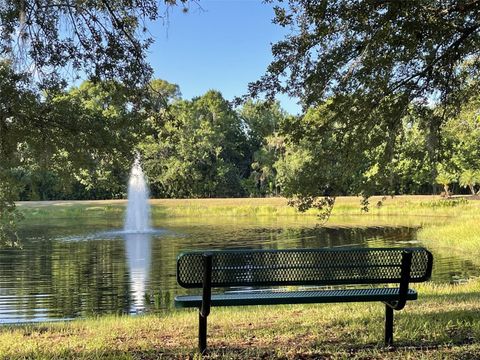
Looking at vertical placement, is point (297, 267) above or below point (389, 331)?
above

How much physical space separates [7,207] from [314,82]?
697 centimetres

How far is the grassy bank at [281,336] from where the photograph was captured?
14.4 ft

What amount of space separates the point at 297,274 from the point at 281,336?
0.73 m

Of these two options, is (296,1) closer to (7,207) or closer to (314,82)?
(314,82)

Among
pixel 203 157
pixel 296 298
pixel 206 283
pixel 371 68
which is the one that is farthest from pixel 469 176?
pixel 206 283

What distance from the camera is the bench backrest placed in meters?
4.61

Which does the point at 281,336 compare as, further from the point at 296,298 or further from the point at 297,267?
the point at 297,267

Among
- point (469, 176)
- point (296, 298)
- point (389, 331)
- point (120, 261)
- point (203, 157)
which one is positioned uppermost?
point (203, 157)

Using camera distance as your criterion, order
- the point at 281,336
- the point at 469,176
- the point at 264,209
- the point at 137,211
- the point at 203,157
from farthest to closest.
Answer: the point at 203,157 → the point at 469,176 → the point at 264,209 → the point at 137,211 → the point at 281,336

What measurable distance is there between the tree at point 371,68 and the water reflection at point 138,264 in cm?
477

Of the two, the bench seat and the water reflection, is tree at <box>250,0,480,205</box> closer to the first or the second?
the bench seat

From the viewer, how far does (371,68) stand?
6.44 meters

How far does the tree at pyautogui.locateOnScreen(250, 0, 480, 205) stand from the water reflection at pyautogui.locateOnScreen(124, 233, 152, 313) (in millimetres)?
4770

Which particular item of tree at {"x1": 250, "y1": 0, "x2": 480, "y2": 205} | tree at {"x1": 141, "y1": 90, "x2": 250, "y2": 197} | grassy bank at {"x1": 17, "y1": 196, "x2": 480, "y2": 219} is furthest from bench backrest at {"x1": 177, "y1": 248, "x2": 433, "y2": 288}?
tree at {"x1": 141, "y1": 90, "x2": 250, "y2": 197}
